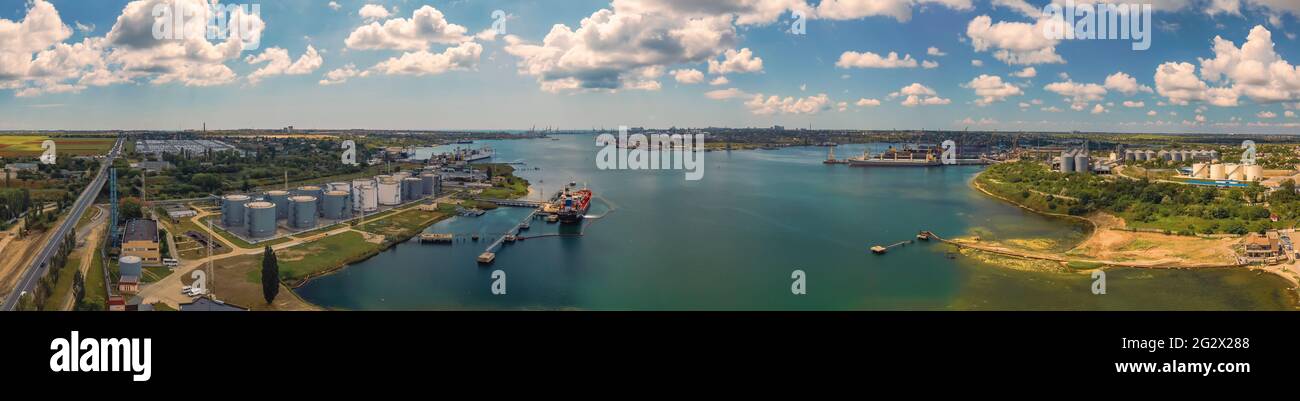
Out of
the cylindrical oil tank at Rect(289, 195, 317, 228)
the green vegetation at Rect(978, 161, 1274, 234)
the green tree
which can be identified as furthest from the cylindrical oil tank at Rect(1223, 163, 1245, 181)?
Answer: the green tree

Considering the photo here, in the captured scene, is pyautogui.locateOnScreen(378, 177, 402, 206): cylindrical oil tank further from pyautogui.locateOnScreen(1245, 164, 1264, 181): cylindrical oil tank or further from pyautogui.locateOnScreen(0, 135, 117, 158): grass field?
pyautogui.locateOnScreen(1245, 164, 1264, 181): cylindrical oil tank

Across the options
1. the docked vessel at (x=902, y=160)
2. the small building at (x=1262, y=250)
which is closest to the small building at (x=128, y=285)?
the small building at (x=1262, y=250)

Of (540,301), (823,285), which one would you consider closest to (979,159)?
(823,285)

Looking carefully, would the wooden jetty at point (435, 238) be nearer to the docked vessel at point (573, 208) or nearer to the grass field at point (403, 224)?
the grass field at point (403, 224)

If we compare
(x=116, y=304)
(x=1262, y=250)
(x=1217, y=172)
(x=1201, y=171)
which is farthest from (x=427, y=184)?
(x=1201, y=171)

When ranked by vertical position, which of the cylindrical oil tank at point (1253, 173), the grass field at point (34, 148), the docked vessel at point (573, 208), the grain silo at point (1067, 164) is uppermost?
the grass field at point (34, 148)
